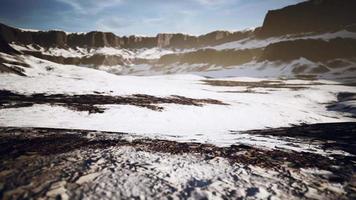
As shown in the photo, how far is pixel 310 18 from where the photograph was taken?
159 metres

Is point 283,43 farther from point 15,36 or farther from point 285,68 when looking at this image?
point 15,36

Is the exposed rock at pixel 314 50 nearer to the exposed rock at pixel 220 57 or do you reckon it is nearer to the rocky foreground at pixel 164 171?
the exposed rock at pixel 220 57

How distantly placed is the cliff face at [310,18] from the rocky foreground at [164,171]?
16848 centimetres

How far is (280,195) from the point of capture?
5141mm

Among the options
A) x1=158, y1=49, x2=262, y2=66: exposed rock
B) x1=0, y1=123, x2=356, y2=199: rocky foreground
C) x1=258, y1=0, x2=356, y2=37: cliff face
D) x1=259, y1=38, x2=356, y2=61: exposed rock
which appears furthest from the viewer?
x1=158, y1=49, x2=262, y2=66: exposed rock

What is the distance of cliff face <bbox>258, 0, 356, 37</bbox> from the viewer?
143 m

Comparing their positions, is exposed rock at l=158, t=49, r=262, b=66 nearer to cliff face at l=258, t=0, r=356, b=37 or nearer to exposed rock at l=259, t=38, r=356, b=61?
exposed rock at l=259, t=38, r=356, b=61

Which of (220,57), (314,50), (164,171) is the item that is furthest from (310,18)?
(164,171)

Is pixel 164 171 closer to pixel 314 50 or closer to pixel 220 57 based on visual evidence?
pixel 314 50

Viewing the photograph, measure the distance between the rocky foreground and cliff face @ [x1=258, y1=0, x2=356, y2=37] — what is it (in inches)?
6633

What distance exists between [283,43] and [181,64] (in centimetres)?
7859

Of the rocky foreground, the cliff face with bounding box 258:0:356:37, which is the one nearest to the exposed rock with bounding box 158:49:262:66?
the cliff face with bounding box 258:0:356:37

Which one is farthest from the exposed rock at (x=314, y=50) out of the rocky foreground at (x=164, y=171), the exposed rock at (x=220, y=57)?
the rocky foreground at (x=164, y=171)

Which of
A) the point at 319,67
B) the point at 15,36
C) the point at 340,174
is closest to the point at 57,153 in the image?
the point at 340,174
